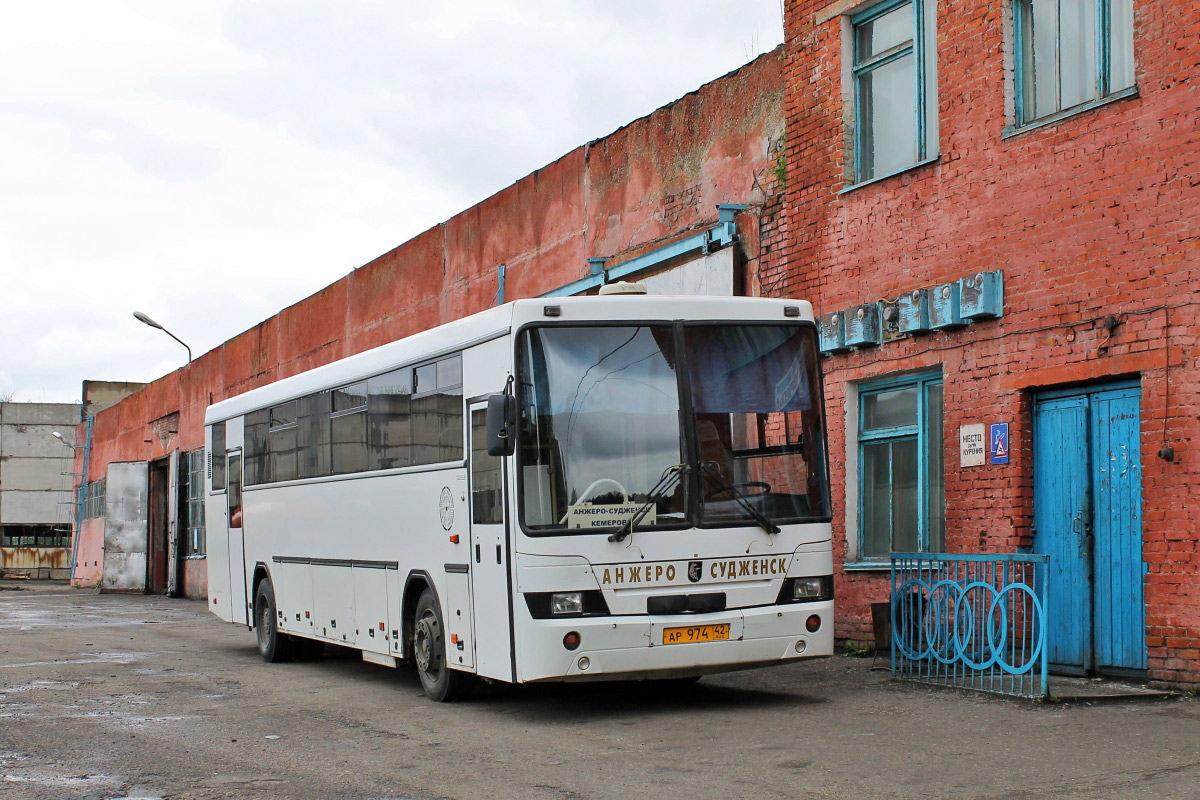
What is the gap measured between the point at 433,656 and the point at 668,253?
751cm

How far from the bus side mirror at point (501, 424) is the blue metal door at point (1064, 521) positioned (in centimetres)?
497

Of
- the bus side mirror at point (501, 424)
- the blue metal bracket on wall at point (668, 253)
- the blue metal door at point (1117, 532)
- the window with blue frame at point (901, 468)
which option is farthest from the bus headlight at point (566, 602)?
the blue metal bracket on wall at point (668, 253)

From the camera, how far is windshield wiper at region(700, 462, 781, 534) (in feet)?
34.1

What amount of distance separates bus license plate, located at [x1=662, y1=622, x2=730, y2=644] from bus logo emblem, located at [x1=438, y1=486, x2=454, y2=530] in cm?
207

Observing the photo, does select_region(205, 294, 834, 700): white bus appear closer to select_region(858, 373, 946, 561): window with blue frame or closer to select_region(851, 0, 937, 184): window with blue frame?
select_region(858, 373, 946, 561): window with blue frame

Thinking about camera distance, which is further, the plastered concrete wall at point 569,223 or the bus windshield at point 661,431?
the plastered concrete wall at point 569,223

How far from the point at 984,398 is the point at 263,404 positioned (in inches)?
299

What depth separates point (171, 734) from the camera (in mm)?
10062

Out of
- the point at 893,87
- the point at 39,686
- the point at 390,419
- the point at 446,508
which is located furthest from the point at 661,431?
the point at 39,686

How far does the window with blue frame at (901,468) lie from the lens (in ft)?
46.2

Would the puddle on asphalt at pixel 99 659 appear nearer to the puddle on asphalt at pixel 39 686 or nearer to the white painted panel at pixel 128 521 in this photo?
the puddle on asphalt at pixel 39 686

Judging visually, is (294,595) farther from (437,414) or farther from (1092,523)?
(1092,523)

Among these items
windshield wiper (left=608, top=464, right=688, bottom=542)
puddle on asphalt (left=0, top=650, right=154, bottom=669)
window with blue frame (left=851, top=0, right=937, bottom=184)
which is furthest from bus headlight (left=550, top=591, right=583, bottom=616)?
puddle on asphalt (left=0, top=650, right=154, bottom=669)

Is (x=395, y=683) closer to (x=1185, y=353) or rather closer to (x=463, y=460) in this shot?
(x=463, y=460)
